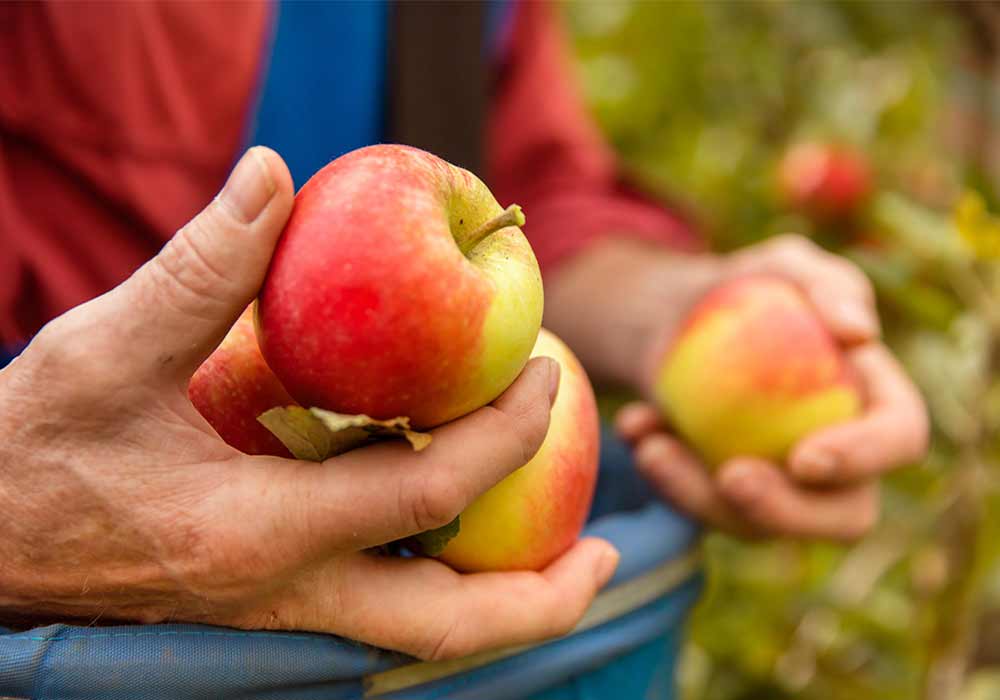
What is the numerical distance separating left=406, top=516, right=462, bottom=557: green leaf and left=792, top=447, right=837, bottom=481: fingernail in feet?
1.16

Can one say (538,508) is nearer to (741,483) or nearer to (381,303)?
(381,303)

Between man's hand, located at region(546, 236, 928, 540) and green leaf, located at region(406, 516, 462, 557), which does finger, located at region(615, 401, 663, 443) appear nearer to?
man's hand, located at region(546, 236, 928, 540)

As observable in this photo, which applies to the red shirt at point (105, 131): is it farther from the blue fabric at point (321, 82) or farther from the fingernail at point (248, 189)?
the fingernail at point (248, 189)

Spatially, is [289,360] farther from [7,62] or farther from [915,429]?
[915,429]

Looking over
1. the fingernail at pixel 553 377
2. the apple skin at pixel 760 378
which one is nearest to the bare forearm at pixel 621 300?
the apple skin at pixel 760 378

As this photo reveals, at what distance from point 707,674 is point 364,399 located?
78 cm

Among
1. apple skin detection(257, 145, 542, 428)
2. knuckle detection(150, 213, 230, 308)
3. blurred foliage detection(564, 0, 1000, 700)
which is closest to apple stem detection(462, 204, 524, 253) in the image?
apple skin detection(257, 145, 542, 428)

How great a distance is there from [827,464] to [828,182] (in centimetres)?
69

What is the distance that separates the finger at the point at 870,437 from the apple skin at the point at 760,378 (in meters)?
0.02

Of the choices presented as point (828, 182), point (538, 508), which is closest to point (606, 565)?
point (538, 508)

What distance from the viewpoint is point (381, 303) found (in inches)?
17.2

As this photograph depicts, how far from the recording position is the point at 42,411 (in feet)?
1.39

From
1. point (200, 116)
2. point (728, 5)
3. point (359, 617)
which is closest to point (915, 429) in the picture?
point (359, 617)

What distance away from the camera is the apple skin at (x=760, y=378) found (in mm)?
798
